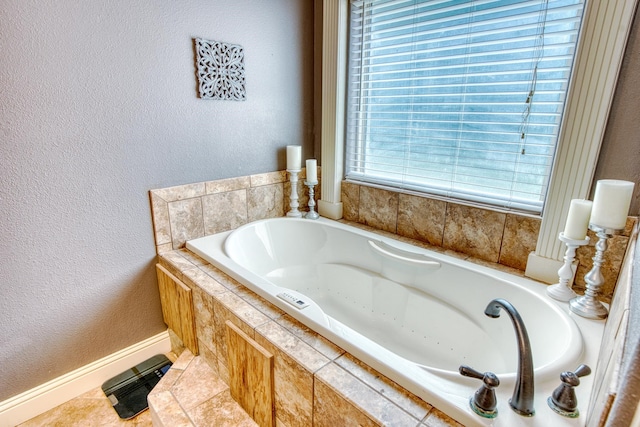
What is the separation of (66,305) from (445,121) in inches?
85.5

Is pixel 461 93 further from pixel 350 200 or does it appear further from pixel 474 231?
pixel 350 200

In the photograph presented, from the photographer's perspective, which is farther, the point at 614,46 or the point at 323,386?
the point at 614,46

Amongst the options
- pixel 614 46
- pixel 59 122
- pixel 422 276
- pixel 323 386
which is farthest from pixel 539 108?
pixel 59 122

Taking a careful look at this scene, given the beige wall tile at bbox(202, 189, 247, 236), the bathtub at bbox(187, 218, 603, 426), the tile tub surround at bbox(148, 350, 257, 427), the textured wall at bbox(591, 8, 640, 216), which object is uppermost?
the textured wall at bbox(591, 8, 640, 216)

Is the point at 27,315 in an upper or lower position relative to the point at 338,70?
lower

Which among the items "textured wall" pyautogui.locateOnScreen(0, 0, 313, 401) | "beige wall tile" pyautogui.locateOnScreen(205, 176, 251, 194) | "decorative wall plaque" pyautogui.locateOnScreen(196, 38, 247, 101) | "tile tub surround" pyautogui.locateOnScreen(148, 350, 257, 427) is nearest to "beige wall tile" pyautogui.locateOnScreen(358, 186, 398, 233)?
"beige wall tile" pyautogui.locateOnScreen(205, 176, 251, 194)

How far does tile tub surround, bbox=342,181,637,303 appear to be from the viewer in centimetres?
146

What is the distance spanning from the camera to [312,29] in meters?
2.37

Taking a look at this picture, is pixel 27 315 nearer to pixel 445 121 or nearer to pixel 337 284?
pixel 337 284

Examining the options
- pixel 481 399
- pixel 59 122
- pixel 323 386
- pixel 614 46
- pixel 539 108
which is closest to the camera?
pixel 481 399

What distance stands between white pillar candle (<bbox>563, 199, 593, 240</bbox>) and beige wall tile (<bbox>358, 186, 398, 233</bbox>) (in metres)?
0.96

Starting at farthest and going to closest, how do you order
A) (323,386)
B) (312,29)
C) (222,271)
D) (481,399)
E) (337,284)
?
(312,29)
(337,284)
(222,271)
(323,386)
(481,399)

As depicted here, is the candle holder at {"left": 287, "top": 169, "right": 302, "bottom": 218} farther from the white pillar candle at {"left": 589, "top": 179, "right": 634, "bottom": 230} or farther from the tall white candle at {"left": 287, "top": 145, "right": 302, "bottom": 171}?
the white pillar candle at {"left": 589, "top": 179, "right": 634, "bottom": 230}

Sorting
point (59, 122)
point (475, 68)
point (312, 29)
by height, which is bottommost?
point (59, 122)
